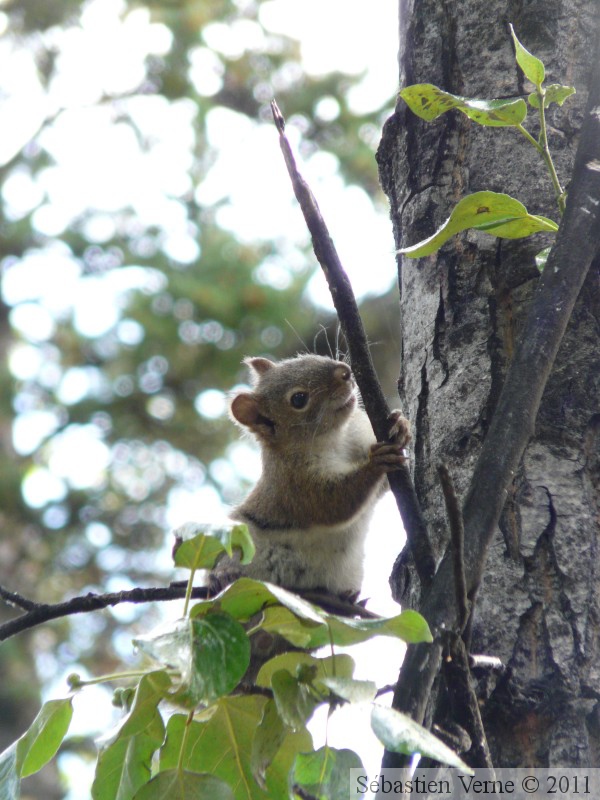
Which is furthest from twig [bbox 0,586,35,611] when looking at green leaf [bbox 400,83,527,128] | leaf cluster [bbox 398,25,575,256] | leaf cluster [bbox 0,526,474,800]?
green leaf [bbox 400,83,527,128]

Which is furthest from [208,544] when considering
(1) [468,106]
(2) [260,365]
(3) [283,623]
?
(2) [260,365]

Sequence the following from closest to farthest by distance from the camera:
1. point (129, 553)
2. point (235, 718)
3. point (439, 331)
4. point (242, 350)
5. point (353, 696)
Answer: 1. point (353, 696)
2. point (235, 718)
3. point (439, 331)
4. point (242, 350)
5. point (129, 553)

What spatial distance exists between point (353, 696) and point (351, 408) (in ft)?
9.22

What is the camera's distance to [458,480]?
6.70ft

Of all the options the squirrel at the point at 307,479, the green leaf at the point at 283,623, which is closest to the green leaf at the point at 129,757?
the green leaf at the point at 283,623

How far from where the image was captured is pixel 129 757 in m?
1.54

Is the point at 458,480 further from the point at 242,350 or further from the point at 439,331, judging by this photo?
the point at 242,350

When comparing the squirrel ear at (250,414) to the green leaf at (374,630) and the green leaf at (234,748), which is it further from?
the green leaf at (374,630)

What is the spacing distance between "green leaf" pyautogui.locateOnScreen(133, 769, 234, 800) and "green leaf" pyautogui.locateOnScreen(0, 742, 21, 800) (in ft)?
0.63

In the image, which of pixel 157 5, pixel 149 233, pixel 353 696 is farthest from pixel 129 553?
pixel 353 696

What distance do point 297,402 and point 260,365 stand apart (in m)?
0.47

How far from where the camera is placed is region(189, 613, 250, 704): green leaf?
129 cm

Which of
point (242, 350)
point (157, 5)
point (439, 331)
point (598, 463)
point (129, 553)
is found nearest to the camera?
point (598, 463)

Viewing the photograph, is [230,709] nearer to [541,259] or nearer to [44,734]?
[44,734]
